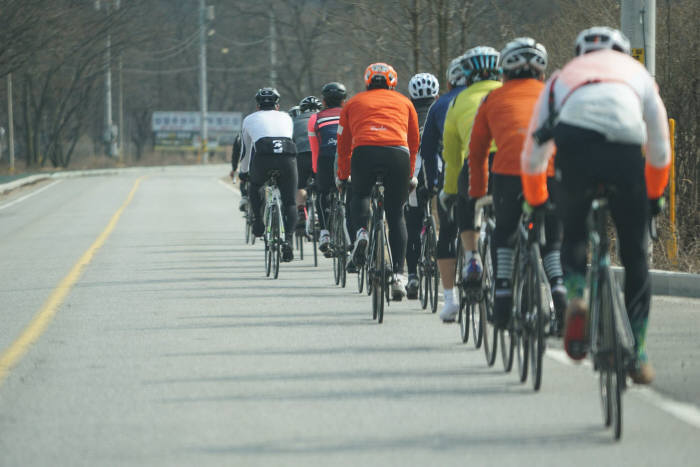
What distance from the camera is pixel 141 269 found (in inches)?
612

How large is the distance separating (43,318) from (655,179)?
6248 mm

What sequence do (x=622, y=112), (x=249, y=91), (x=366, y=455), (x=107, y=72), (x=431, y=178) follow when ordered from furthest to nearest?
(x=249, y=91) → (x=107, y=72) → (x=431, y=178) → (x=622, y=112) → (x=366, y=455)

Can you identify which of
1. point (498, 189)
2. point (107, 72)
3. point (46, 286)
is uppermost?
point (107, 72)

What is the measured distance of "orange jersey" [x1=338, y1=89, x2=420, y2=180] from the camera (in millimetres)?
10781

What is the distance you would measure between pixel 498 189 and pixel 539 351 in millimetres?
1126

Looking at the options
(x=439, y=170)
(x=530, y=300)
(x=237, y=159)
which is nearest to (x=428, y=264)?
(x=439, y=170)

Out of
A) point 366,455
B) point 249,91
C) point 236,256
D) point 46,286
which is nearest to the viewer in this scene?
point 366,455

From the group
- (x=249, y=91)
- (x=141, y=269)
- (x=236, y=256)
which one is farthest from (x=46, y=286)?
(x=249, y=91)

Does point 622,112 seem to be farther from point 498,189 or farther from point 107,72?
point 107,72

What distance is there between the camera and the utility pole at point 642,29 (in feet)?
43.3

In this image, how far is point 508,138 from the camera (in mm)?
7711

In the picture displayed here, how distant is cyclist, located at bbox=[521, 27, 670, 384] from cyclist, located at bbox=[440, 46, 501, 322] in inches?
75.6

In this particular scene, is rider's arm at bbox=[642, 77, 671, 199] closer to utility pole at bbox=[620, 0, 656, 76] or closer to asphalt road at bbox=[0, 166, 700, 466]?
asphalt road at bbox=[0, 166, 700, 466]

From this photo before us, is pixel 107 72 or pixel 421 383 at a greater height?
pixel 107 72
